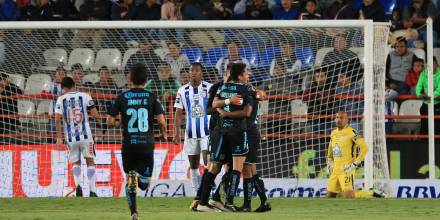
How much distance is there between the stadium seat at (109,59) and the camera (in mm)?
21281

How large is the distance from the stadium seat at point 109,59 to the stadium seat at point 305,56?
315 centimetres

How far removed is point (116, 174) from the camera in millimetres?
20422

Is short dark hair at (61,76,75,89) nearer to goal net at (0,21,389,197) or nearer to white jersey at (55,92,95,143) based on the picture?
white jersey at (55,92,95,143)

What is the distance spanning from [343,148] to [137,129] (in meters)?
6.64

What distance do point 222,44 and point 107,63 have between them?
2.18 m

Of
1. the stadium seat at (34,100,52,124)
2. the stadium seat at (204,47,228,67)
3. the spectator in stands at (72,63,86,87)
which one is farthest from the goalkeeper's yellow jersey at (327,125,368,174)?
the stadium seat at (34,100,52,124)

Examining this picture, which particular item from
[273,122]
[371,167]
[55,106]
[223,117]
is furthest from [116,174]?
[223,117]

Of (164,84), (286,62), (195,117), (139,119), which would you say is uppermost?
(286,62)

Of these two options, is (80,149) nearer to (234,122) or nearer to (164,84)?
(164,84)

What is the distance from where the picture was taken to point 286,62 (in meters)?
20.7

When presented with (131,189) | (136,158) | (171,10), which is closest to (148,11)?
(171,10)

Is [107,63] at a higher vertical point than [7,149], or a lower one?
higher

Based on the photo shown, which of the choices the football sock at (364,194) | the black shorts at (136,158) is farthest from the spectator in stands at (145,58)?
the black shorts at (136,158)

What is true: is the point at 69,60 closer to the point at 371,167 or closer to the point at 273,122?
the point at 273,122
